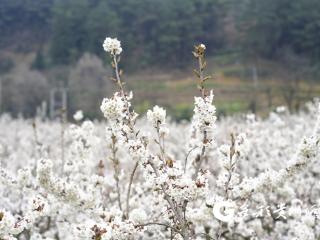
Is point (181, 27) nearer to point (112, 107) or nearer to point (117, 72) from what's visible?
point (117, 72)

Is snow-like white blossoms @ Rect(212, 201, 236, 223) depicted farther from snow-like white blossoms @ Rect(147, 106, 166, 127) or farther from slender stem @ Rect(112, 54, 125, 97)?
slender stem @ Rect(112, 54, 125, 97)

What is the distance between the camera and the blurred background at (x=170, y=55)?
33.3 metres

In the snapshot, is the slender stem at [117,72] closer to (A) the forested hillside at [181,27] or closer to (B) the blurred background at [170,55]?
(B) the blurred background at [170,55]

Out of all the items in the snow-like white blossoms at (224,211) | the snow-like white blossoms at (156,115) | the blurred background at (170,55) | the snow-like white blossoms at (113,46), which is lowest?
the snow-like white blossoms at (224,211)

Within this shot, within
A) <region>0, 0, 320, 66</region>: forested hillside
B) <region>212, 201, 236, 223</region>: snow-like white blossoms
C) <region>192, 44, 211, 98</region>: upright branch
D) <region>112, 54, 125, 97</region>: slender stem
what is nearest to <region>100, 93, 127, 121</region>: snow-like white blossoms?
<region>112, 54, 125, 97</region>: slender stem

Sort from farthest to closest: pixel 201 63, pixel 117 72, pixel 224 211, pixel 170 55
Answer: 1. pixel 170 55
2. pixel 117 72
3. pixel 201 63
4. pixel 224 211

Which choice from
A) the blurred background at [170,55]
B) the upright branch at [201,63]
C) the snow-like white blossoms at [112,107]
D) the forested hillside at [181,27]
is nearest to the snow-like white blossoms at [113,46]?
the snow-like white blossoms at [112,107]

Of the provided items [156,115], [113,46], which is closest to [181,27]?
[113,46]

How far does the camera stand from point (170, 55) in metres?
47.1

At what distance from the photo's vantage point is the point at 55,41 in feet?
166

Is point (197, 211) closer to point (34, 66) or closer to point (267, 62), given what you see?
point (267, 62)

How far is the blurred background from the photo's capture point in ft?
109

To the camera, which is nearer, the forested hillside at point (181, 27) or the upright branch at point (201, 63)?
the upright branch at point (201, 63)

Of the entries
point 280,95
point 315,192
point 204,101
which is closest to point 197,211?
point 204,101
